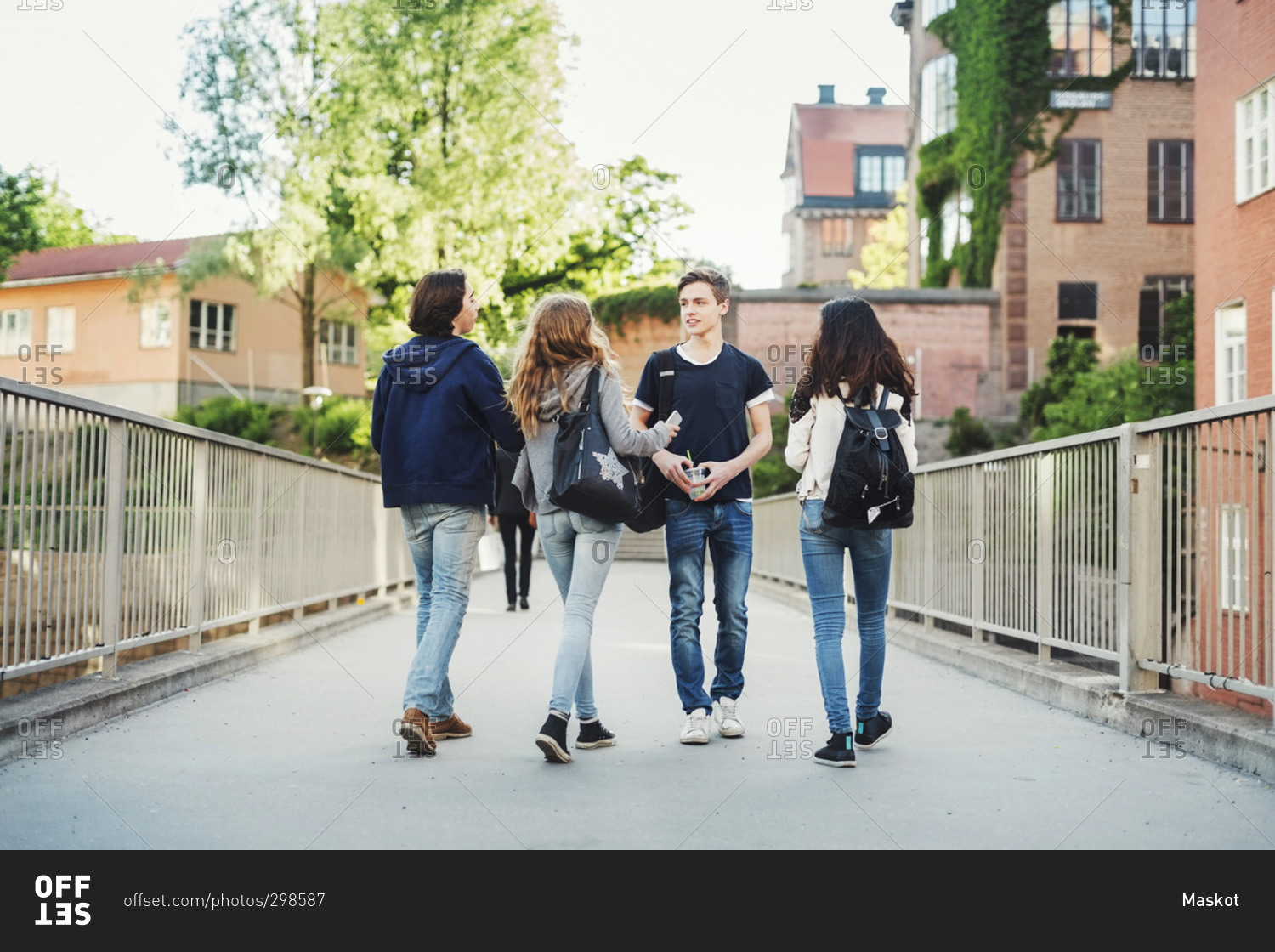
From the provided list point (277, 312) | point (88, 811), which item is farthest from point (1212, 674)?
point (277, 312)

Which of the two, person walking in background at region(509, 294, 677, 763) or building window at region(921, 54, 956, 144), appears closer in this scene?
person walking in background at region(509, 294, 677, 763)

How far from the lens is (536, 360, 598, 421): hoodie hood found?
200 inches

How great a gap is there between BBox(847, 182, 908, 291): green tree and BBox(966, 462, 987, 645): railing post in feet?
129

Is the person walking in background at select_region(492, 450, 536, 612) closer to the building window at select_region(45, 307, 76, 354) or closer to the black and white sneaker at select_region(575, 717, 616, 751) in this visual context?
the black and white sneaker at select_region(575, 717, 616, 751)

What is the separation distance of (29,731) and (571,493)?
86.7 inches

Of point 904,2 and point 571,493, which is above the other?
point 904,2

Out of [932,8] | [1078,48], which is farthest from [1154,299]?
[932,8]

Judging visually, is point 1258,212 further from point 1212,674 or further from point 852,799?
point 852,799

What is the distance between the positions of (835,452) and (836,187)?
63.8 m

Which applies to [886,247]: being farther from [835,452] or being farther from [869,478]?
[869,478]

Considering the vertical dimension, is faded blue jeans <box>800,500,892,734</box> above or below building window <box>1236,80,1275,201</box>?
below

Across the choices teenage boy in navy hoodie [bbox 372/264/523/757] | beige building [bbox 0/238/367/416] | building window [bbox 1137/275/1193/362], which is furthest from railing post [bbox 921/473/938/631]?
beige building [bbox 0/238/367/416]

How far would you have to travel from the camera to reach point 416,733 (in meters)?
5.01
